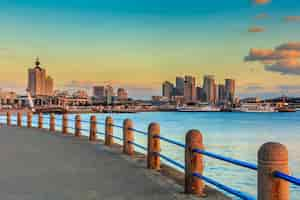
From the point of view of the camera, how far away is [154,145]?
12438mm

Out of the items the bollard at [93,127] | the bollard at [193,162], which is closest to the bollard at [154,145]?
the bollard at [193,162]

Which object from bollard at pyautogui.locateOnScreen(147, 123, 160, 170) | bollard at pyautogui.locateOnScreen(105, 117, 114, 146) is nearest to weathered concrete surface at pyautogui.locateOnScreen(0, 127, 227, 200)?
bollard at pyautogui.locateOnScreen(147, 123, 160, 170)

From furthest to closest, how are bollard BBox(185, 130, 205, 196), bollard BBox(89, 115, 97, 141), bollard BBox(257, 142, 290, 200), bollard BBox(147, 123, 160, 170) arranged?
bollard BBox(89, 115, 97, 141), bollard BBox(147, 123, 160, 170), bollard BBox(185, 130, 205, 196), bollard BBox(257, 142, 290, 200)

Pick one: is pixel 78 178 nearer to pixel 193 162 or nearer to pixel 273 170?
pixel 193 162

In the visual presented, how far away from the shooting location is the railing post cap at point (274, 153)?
5533 millimetres

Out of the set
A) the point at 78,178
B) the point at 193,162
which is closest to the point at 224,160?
the point at 193,162

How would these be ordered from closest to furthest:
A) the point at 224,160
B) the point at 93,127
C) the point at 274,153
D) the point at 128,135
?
1. the point at 274,153
2. the point at 224,160
3. the point at 128,135
4. the point at 93,127

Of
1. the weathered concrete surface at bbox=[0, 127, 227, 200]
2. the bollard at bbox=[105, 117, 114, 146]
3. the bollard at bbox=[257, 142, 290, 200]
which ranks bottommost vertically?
the weathered concrete surface at bbox=[0, 127, 227, 200]

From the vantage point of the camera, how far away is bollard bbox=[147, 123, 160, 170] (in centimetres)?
1230

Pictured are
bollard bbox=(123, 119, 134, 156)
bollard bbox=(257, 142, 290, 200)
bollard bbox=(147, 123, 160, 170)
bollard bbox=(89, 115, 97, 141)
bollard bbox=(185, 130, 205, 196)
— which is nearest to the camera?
bollard bbox=(257, 142, 290, 200)

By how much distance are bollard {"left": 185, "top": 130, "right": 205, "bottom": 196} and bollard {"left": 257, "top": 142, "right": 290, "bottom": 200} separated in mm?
3425

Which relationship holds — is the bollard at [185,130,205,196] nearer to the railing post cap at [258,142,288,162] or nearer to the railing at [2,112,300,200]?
the railing at [2,112,300,200]

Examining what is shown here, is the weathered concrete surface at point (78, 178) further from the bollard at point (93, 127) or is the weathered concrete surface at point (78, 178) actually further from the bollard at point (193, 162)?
the bollard at point (93, 127)

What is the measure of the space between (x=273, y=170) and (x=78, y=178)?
268 inches
